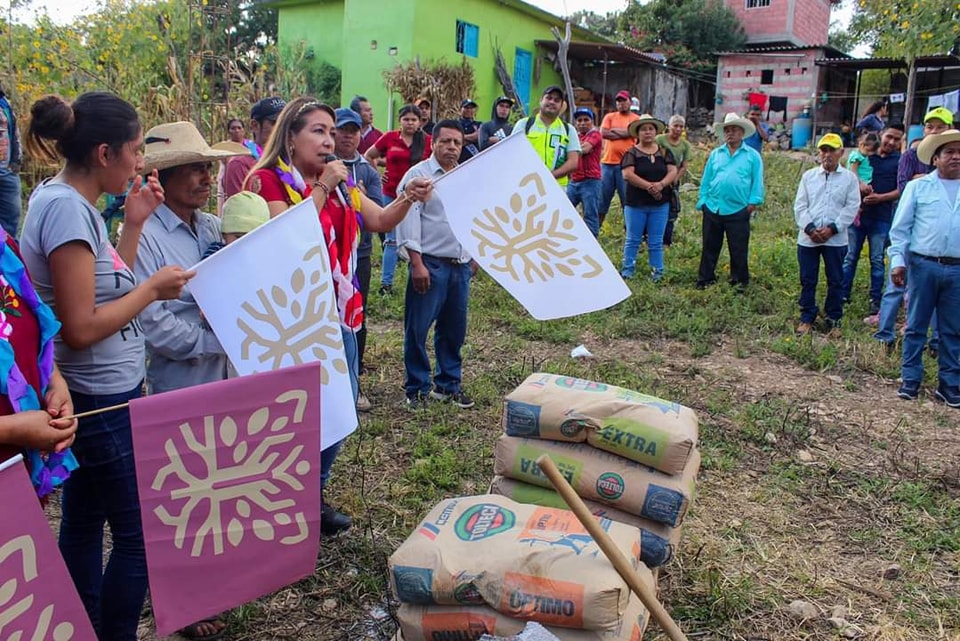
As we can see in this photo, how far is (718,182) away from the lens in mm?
8336

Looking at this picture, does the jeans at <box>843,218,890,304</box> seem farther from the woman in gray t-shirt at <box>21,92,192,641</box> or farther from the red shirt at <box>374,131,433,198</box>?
the woman in gray t-shirt at <box>21,92,192,641</box>

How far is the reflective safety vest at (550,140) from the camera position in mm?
7535

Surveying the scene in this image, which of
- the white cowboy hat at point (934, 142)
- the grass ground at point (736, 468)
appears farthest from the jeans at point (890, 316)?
the white cowboy hat at point (934, 142)

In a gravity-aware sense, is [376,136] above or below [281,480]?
above

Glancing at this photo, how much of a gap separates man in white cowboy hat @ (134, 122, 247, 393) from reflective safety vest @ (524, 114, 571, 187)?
203 inches

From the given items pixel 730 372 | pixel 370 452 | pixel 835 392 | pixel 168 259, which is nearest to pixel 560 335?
pixel 730 372

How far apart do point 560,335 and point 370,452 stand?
2.81 meters

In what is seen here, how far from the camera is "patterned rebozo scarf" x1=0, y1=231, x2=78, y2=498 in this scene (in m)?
1.85

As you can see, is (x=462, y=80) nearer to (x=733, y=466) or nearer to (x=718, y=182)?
(x=718, y=182)

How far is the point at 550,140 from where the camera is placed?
757 centimetres

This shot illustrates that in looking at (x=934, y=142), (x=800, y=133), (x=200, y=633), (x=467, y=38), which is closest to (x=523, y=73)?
(x=467, y=38)

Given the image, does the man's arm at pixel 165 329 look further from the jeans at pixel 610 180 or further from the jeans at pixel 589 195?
the jeans at pixel 610 180

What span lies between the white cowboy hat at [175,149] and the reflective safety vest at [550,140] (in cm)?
515

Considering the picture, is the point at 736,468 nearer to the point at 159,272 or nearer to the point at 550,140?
the point at 159,272
